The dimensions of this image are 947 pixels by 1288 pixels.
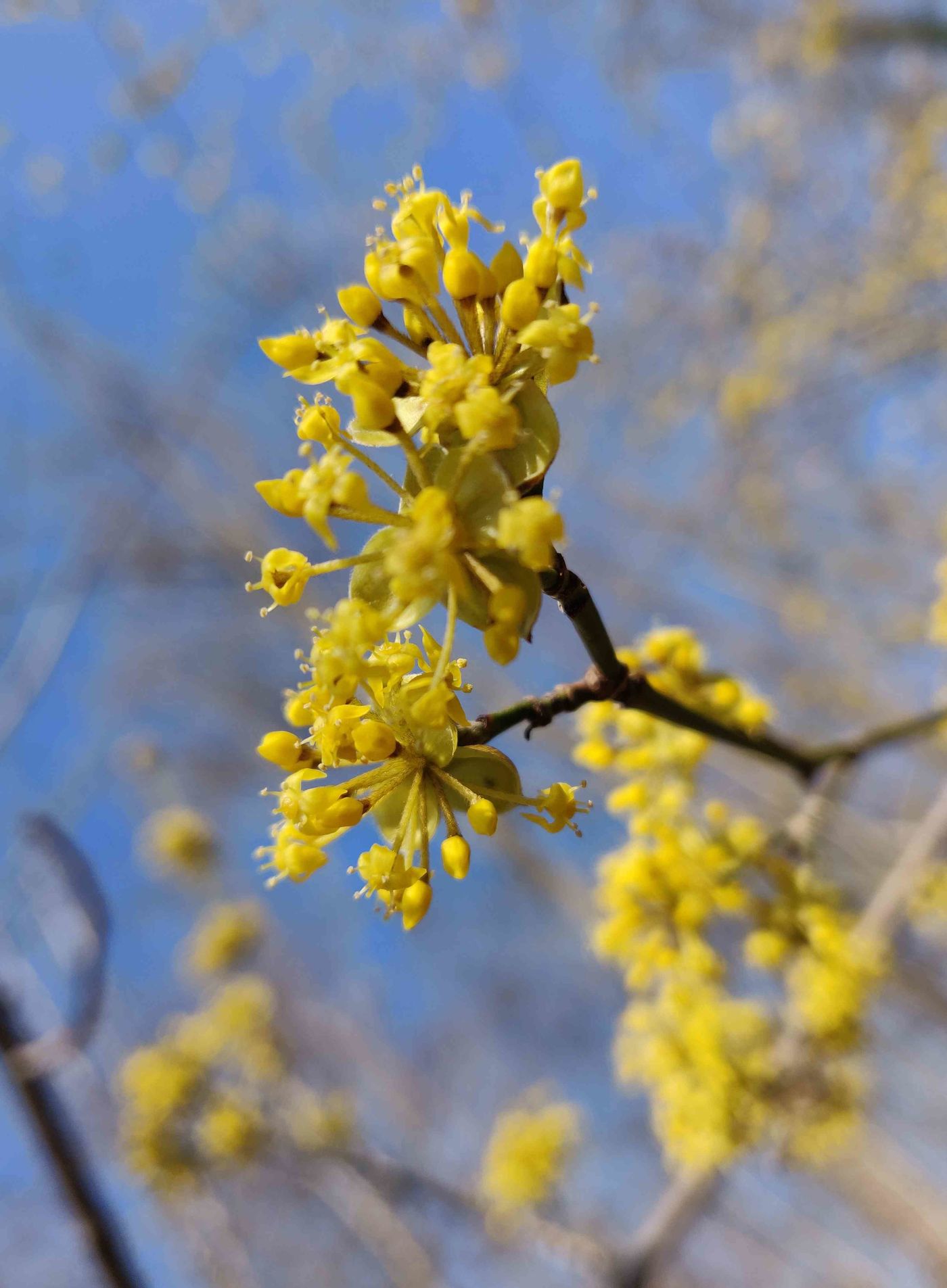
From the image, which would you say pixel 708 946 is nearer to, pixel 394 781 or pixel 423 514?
pixel 394 781

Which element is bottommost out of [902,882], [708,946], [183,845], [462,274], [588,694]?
[708,946]

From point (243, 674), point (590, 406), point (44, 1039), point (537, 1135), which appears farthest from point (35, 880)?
point (590, 406)

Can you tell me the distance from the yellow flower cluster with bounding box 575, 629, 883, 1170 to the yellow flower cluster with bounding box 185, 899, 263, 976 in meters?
4.06

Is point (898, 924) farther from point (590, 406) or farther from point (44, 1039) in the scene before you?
point (590, 406)

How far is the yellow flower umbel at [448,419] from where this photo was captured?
2.92 feet

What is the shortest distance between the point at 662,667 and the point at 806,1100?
162cm

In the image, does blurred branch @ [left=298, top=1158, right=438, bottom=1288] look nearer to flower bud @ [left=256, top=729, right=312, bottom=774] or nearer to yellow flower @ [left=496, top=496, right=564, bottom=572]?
flower bud @ [left=256, top=729, right=312, bottom=774]

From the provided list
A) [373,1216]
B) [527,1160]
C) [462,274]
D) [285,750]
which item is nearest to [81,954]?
[285,750]

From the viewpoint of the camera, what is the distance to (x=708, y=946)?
2.09 metres

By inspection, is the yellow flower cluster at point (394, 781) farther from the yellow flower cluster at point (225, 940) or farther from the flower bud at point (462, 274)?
the yellow flower cluster at point (225, 940)

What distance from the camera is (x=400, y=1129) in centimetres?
664

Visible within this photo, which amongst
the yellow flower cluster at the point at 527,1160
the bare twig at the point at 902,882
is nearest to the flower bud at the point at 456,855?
the bare twig at the point at 902,882

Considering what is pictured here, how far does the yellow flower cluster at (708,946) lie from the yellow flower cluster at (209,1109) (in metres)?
2.10

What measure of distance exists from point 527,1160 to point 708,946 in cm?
250
